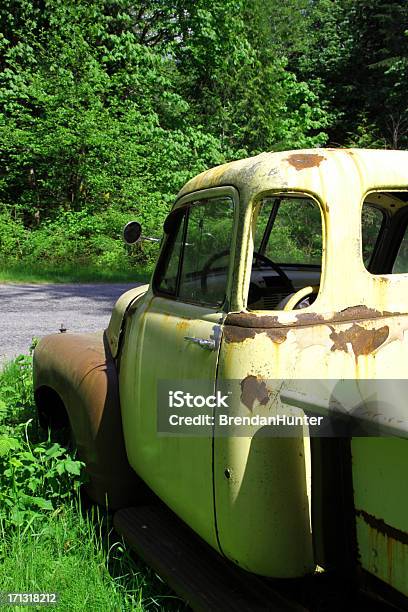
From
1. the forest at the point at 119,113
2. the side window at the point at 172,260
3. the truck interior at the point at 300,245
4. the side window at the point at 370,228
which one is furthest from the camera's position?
the forest at the point at 119,113

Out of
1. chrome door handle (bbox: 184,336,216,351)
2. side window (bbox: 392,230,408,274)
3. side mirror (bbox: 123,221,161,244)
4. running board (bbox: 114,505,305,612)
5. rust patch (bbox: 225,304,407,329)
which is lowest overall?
running board (bbox: 114,505,305,612)

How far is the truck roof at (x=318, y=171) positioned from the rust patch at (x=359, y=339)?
49cm

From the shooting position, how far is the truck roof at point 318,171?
2.23 m

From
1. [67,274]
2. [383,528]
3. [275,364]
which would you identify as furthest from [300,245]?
[67,274]

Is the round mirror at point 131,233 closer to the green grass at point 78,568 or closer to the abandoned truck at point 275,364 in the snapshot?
the abandoned truck at point 275,364

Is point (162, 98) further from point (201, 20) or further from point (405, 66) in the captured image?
point (405, 66)

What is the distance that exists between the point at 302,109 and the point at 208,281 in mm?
22121

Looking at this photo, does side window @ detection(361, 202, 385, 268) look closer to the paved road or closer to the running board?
the running board

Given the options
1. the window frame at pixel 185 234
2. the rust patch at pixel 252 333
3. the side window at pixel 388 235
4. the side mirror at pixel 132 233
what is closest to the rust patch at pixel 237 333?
the rust patch at pixel 252 333

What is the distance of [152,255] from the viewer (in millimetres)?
17500

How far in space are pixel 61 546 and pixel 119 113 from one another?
59.4ft

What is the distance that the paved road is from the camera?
7.71 metres

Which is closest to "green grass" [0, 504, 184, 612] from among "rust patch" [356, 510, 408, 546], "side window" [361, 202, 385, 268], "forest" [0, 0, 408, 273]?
"rust patch" [356, 510, 408, 546]

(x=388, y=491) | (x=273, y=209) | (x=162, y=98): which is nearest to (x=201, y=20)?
(x=162, y=98)
